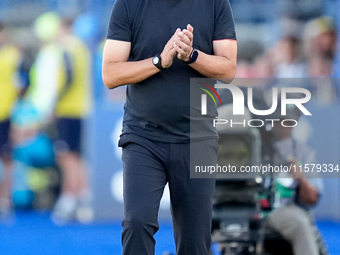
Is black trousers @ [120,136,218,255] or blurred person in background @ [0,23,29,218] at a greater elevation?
blurred person in background @ [0,23,29,218]

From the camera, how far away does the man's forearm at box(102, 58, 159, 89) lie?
466cm

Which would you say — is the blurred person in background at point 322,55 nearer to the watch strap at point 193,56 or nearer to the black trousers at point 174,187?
the black trousers at point 174,187

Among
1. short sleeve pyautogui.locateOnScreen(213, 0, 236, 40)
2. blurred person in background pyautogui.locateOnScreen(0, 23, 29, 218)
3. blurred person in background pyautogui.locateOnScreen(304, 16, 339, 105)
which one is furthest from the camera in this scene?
blurred person in background pyautogui.locateOnScreen(0, 23, 29, 218)

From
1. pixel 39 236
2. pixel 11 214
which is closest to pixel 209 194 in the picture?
pixel 39 236

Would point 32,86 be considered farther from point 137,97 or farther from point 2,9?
point 137,97

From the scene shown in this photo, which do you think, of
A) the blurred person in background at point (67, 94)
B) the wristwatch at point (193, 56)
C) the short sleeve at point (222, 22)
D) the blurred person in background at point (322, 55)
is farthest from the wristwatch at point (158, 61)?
the blurred person in background at point (67, 94)

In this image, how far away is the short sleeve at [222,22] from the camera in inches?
191

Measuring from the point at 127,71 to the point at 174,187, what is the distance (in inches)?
27.9

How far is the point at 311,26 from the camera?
11422 mm

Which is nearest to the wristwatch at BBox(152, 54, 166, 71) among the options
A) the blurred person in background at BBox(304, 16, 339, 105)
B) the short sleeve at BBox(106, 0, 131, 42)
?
the short sleeve at BBox(106, 0, 131, 42)

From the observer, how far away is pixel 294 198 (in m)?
6.03

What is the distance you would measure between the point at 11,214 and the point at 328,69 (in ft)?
15.9

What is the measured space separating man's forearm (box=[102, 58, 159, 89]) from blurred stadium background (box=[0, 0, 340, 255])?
3.81 metres

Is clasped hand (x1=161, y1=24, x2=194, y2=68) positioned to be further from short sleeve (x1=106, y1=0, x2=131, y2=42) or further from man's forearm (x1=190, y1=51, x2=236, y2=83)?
short sleeve (x1=106, y1=0, x2=131, y2=42)
